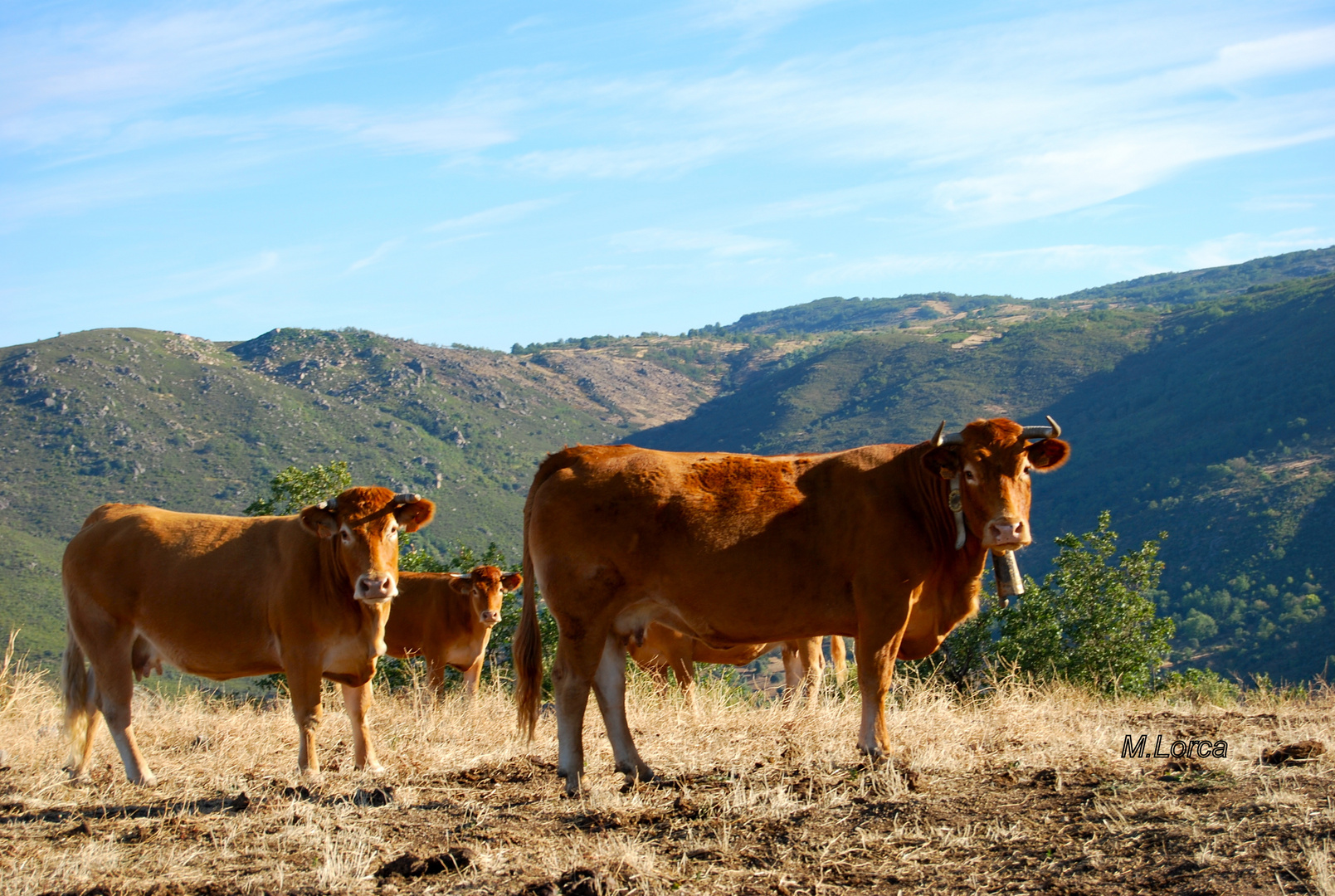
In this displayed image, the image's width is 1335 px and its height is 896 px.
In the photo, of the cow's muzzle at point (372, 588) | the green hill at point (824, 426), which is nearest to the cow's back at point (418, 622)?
the cow's muzzle at point (372, 588)

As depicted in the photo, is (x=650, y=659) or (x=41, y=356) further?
(x=41, y=356)

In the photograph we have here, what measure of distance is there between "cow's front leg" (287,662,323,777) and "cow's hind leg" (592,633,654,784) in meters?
2.21

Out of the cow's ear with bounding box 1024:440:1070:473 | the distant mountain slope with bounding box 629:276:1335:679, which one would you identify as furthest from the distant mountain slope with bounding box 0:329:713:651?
the cow's ear with bounding box 1024:440:1070:473

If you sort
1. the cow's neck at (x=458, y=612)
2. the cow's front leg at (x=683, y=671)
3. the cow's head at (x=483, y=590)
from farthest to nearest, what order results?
the cow's neck at (x=458, y=612) → the cow's head at (x=483, y=590) → the cow's front leg at (x=683, y=671)

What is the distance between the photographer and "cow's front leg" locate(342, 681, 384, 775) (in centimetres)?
842

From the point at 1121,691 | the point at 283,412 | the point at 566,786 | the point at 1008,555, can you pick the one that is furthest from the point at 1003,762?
the point at 283,412

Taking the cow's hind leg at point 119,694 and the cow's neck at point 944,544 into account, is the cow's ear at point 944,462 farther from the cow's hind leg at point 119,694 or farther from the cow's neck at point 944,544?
the cow's hind leg at point 119,694

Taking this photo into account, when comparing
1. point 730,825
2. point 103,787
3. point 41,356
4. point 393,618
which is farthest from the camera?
point 41,356

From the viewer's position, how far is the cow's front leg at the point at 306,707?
809 cm

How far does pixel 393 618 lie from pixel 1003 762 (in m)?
9.91

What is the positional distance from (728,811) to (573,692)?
1421 mm

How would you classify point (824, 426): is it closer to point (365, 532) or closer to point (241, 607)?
point (241, 607)

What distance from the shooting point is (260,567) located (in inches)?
339

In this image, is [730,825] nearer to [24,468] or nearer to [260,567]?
[260,567]
